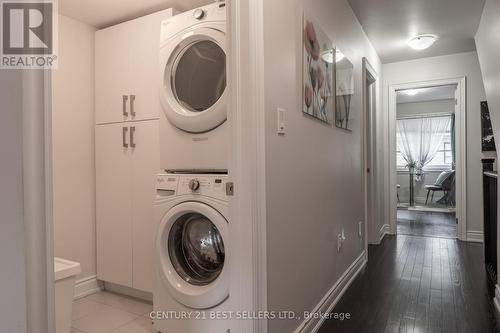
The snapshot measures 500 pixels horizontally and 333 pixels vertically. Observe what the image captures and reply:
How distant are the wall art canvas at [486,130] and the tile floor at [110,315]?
4168 mm

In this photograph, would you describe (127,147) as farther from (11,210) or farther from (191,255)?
(11,210)

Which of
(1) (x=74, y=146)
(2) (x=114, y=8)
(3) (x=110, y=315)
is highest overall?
(2) (x=114, y=8)

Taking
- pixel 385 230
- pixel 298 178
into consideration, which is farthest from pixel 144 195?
pixel 385 230

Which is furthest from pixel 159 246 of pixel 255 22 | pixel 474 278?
pixel 474 278

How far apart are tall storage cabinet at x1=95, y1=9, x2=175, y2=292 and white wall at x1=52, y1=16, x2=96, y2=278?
0.07 meters

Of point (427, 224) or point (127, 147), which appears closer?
point (127, 147)

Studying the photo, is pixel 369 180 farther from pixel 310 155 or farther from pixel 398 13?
pixel 310 155

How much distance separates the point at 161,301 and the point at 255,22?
1.56 m

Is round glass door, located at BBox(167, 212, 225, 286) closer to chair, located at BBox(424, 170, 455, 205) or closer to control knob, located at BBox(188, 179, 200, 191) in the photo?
control knob, located at BBox(188, 179, 200, 191)

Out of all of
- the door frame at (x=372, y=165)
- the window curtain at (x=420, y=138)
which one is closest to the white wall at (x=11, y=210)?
the door frame at (x=372, y=165)

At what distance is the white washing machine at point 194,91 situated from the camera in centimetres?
170

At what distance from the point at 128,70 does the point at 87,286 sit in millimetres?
1736

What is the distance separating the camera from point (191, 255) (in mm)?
1862

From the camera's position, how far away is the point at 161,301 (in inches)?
72.7
